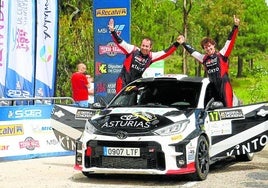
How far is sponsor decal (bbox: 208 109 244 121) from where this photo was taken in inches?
393

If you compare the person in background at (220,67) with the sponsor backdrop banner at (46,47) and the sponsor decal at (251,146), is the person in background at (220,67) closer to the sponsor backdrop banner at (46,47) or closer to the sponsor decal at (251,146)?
the sponsor decal at (251,146)

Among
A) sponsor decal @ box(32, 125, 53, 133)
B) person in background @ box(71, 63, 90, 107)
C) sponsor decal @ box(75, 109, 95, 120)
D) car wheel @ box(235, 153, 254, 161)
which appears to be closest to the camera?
sponsor decal @ box(75, 109, 95, 120)

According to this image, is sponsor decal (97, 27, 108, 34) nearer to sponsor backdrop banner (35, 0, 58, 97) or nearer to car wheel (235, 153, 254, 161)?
sponsor backdrop banner (35, 0, 58, 97)

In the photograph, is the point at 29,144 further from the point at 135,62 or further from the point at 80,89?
the point at 135,62

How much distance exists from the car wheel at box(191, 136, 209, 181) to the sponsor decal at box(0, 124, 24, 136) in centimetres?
452

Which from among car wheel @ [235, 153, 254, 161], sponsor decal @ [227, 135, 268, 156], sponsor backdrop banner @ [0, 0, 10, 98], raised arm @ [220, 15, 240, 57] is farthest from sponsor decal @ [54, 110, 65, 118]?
sponsor backdrop banner @ [0, 0, 10, 98]

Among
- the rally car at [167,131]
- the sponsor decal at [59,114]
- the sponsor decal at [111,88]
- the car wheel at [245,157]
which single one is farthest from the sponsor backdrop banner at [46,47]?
the rally car at [167,131]

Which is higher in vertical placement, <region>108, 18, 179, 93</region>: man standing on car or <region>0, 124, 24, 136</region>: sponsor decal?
<region>108, 18, 179, 93</region>: man standing on car

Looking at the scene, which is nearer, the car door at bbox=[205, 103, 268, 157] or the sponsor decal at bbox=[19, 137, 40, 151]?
the car door at bbox=[205, 103, 268, 157]

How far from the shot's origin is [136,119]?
9.10 m

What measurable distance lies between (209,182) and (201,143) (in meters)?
0.59

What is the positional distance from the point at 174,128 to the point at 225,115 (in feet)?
4.90

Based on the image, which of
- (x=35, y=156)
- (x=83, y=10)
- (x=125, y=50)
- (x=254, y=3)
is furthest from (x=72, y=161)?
(x=254, y=3)

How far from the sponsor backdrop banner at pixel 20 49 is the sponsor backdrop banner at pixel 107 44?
1823 mm
